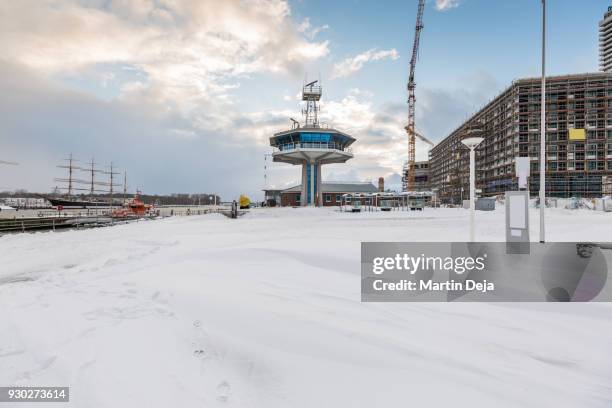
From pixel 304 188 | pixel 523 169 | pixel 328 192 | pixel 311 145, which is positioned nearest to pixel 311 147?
pixel 311 145

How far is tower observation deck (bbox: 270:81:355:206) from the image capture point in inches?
2119

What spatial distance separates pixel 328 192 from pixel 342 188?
213 inches

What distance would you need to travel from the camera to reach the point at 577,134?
60.8 meters

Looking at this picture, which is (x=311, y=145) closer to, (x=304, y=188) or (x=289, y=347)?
(x=304, y=188)

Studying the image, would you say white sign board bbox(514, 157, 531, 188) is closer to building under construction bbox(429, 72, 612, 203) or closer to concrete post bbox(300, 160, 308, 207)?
concrete post bbox(300, 160, 308, 207)

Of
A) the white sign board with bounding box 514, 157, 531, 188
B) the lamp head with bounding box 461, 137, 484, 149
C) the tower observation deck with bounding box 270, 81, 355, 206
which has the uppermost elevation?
the tower observation deck with bounding box 270, 81, 355, 206

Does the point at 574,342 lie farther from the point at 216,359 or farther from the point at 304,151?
the point at 304,151

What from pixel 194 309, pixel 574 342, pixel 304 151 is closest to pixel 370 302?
pixel 574 342

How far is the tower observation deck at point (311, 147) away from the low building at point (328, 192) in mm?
12524

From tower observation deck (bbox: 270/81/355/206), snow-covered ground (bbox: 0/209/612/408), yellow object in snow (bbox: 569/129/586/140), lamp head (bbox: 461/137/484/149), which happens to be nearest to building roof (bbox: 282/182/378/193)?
tower observation deck (bbox: 270/81/355/206)

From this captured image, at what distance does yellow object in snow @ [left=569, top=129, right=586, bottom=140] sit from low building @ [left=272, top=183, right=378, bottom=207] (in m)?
46.1

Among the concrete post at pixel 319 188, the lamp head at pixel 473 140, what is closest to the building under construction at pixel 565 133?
the concrete post at pixel 319 188

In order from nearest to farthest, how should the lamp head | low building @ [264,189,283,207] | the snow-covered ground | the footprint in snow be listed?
the footprint in snow → the snow-covered ground → the lamp head → low building @ [264,189,283,207]

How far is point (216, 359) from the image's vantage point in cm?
344
